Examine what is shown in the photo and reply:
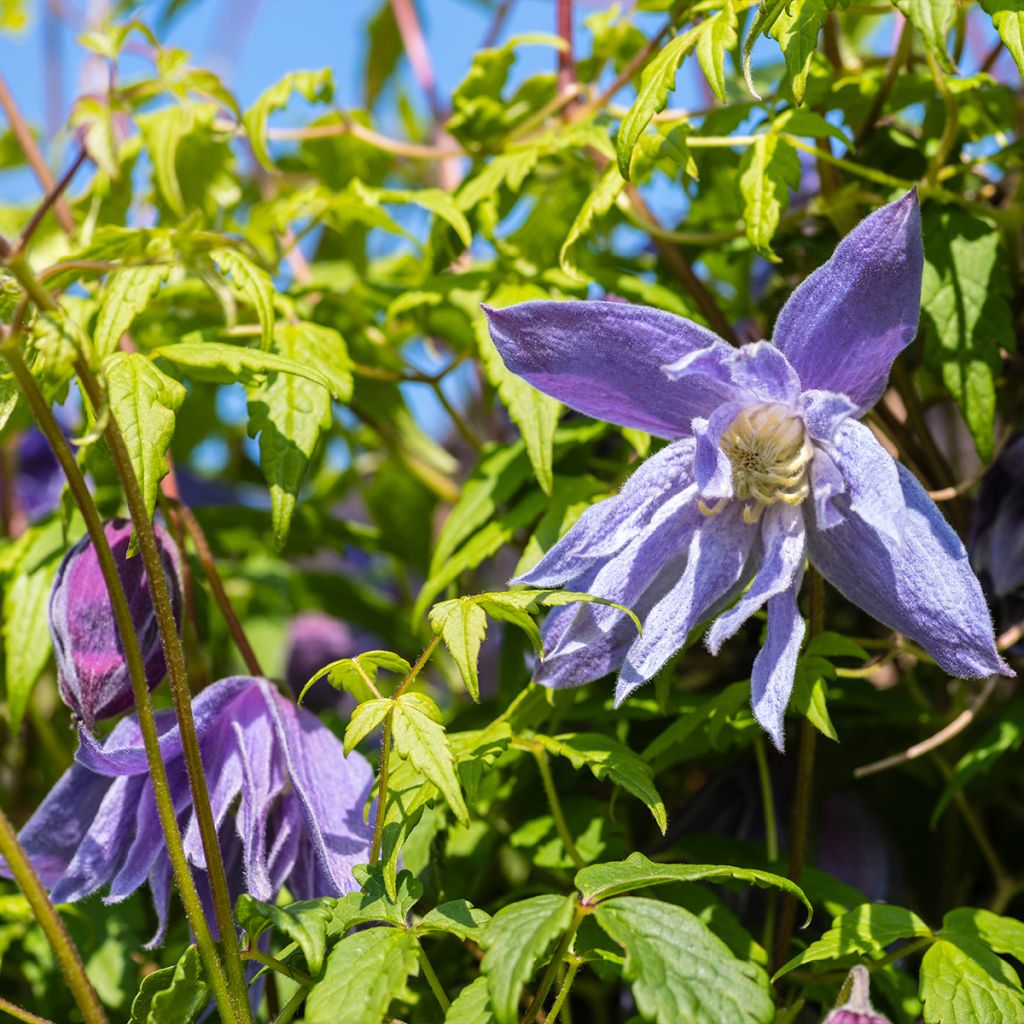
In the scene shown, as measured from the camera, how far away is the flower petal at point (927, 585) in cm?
70

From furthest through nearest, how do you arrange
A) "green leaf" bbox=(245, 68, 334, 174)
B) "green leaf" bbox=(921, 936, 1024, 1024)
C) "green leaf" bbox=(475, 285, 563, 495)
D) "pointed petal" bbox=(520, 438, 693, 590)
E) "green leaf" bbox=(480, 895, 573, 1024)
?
"green leaf" bbox=(245, 68, 334, 174) → "green leaf" bbox=(475, 285, 563, 495) → "pointed petal" bbox=(520, 438, 693, 590) → "green leaf" bbox=(921, 936, 1024, 1024) → "green leaf" bbox=(480, 895, 573, 1024)

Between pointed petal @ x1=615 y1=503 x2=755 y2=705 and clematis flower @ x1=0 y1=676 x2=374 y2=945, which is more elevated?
pointed petal @ x1=615 y1=503 x2=755 y2=705

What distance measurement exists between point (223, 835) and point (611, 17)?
756mm

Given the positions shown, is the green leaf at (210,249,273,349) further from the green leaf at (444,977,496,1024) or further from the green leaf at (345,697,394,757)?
the green leaf at (444,977,496,1024)

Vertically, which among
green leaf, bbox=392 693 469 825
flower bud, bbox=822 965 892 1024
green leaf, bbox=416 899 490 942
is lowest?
flower bud, bbox=822 965 892 1024

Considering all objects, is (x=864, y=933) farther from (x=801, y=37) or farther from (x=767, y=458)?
(x=801, y=37)

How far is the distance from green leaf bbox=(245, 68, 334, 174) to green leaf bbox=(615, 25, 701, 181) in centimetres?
41

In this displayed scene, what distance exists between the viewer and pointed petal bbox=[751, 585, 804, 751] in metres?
0.70

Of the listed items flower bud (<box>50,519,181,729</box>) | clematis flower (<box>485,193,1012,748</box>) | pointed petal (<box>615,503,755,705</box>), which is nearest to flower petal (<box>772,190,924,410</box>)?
clematis flower (<box>485,193,1012,748</box>)

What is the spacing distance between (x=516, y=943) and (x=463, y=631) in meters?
0.16

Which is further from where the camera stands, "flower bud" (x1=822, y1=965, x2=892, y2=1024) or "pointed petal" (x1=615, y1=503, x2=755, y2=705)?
"pointed petal" (x1=615, y1=503, x2=755, y2=705)

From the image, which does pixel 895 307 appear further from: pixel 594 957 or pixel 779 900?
pixel 779 900

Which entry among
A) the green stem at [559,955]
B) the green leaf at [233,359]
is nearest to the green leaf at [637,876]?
the green stem at [559,955]

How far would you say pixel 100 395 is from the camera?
63cm
